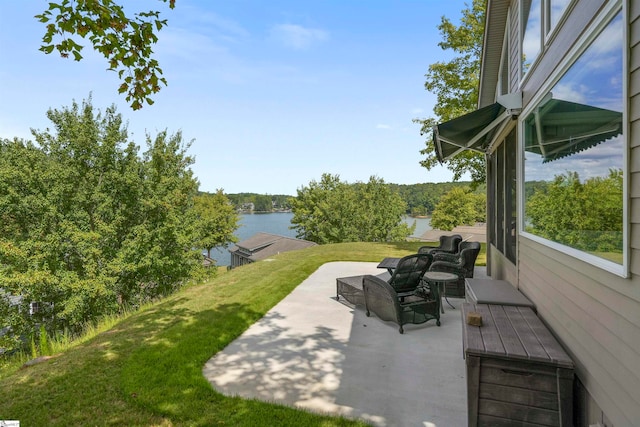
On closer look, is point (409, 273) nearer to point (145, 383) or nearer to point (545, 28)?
point (545, 28)

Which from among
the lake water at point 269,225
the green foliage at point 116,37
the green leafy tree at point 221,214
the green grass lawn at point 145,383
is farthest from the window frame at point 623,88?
the lake water at point 269,225

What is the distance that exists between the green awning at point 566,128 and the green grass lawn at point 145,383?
275 centimetres

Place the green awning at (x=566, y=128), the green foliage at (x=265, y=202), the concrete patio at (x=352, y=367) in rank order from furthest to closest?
the green foliage at (x=265, y=202), the concrete patio at (x=352, y=367), the green awning at (x=566, y=128)

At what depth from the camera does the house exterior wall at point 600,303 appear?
1670 mm

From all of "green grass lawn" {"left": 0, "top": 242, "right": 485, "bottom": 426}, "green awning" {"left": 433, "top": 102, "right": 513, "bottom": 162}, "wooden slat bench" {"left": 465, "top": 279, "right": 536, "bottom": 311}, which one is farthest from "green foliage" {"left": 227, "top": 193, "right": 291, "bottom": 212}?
"wooden slat bench" {"left": 465, "top": 279, "right": 536, "bottom": 311}

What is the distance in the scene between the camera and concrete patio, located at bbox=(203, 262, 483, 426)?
2.96m

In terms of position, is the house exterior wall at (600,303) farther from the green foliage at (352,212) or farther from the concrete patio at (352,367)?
the green foliage at (352,212)

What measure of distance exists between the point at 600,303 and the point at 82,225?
14202 mm

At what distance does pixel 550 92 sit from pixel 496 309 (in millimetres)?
2271

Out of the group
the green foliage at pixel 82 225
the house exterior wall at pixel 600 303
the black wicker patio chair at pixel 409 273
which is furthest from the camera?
the green foliage at pixel 82 225

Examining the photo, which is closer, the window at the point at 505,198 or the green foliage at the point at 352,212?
the window at the point at 505,198

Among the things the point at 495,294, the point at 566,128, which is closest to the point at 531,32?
the point at 566,128

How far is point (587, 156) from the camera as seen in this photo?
2330mm

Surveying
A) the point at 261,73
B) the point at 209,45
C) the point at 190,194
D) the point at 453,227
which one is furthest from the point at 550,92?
the point at 453,227
